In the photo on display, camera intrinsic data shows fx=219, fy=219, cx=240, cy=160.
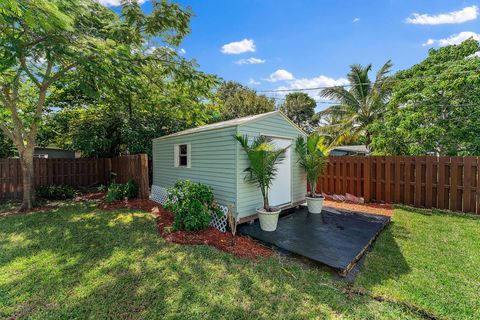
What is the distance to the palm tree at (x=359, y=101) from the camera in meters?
12.8

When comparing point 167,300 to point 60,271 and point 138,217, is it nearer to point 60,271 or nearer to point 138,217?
point 60,271

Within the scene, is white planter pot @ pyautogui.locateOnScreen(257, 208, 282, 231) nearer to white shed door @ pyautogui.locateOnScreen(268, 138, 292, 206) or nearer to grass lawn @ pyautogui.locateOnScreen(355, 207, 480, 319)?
white shed door @ pyautogui.locateOnScreen(268, 138, 292, 206)

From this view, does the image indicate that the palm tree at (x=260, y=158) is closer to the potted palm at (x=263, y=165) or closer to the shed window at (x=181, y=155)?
the potted palm at (x=263, y=165)

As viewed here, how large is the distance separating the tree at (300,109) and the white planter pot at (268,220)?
833 inches

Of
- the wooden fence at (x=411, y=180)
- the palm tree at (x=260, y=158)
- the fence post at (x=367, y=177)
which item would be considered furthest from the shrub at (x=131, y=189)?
the fence post at (x=367, y=177)

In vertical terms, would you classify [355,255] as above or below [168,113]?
below

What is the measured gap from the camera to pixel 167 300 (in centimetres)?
266

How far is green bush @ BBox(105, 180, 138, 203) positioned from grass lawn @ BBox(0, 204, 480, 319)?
314 centimetres

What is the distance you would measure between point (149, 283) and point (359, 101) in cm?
1472

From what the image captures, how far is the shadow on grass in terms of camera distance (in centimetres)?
253

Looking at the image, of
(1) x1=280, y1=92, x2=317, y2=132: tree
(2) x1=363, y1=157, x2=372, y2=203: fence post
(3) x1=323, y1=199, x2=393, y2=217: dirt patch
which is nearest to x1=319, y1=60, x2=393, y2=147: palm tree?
(2) x1=363, y1=157, x2=372, y2=203: fence post

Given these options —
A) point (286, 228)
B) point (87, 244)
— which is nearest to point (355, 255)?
point (286, 228)

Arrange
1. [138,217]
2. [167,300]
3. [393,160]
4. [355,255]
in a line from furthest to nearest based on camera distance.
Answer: [393,160]
[138,217]
[355,255]
[167,300]

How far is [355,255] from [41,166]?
38.9 ft
